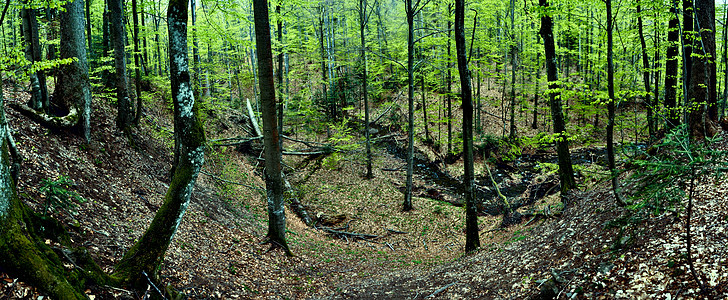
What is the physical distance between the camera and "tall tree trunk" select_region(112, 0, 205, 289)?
4777 mm

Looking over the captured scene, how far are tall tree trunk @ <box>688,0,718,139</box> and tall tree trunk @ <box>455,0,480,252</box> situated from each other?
4658mm

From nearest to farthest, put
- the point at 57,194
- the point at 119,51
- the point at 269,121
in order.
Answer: the point at 57,194
the point at 269,121
the point at 119,51

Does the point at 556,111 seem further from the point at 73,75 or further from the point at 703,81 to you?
the point at 73,75

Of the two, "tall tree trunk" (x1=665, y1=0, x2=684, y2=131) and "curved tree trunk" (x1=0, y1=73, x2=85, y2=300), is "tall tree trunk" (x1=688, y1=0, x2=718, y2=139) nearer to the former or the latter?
"tall tree trunk" (x1=665, y1=0, x2=684, y2=131)

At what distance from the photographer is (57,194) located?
5.39 m

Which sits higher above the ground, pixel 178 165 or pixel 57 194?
pixel 178 165

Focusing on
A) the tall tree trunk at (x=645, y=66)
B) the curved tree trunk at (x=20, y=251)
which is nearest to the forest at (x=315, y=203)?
the curved tree trunk at (x=20, y=251)

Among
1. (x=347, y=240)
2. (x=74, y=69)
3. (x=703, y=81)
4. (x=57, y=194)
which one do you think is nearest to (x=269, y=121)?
(x=57, y=194)

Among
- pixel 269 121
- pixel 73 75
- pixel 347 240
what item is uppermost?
pixel 73 75

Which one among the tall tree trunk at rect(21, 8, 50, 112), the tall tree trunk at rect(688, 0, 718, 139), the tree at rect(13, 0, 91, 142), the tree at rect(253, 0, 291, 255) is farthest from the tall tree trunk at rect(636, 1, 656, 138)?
the tall tree trunk at rect(21, 8, 50, 112)

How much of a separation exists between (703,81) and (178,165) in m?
10.8

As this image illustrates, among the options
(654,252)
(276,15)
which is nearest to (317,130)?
(276,15)

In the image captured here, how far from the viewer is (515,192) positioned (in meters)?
17.2

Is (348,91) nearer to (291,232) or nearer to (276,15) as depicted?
(276,15)
